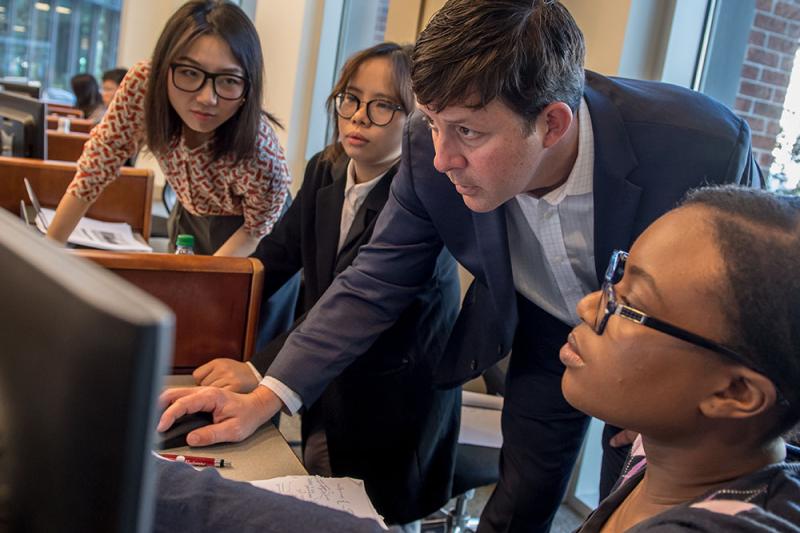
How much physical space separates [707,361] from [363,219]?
3.38 ft

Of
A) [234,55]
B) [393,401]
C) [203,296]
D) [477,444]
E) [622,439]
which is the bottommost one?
[477,444]

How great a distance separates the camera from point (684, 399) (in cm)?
84

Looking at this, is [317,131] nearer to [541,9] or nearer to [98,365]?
[541,9]

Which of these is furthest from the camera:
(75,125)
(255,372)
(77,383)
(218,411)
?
(75,125)

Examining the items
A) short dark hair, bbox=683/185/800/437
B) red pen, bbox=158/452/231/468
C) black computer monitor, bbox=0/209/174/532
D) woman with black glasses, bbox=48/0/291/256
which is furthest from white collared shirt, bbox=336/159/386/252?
black computer monitor, bbox=0/209/174/532

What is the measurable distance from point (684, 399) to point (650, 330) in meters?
0.08

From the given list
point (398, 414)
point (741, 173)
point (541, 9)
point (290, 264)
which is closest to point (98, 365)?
point (541, 9)

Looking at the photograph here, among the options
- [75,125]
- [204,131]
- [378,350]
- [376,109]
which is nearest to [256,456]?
[378,350]

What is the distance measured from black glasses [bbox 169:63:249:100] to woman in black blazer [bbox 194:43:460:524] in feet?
0.97

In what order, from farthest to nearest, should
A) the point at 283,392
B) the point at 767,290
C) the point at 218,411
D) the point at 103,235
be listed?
1. the point at 103,235
2. the point at 283,392
3. the point at 218,411
4. the point at 767,290

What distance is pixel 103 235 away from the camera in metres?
2.47

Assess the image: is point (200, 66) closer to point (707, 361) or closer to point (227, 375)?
point (227, 375)

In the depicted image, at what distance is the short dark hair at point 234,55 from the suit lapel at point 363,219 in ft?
1.48

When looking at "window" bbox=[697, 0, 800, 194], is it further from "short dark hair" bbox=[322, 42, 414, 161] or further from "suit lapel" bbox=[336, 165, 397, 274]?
"suit lapel" bbox=[336, 165, 397, 274]
